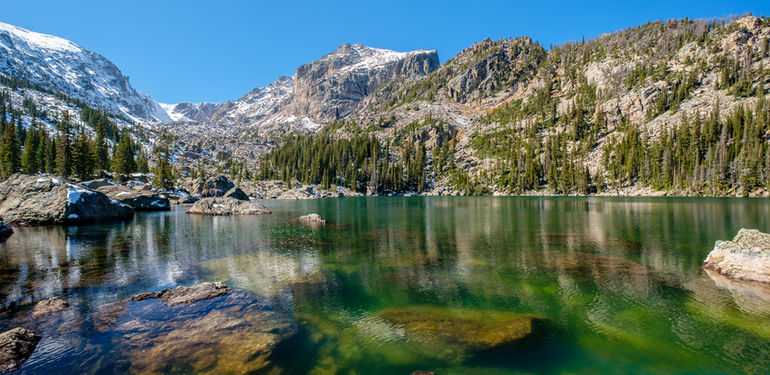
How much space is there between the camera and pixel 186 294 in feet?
49.4

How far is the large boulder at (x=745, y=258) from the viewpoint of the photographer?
1709cm

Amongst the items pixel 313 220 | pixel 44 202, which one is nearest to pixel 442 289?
pixel 313 220

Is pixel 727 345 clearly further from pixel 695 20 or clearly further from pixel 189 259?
pixel 695 20

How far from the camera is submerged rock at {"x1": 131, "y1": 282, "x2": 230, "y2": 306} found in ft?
47.5

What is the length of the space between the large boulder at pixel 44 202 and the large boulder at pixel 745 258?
2586 inches

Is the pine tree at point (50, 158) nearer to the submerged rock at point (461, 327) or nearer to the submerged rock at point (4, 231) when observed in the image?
the submerged rock at point (4, 231)

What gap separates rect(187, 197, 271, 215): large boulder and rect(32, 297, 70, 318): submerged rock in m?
47.0

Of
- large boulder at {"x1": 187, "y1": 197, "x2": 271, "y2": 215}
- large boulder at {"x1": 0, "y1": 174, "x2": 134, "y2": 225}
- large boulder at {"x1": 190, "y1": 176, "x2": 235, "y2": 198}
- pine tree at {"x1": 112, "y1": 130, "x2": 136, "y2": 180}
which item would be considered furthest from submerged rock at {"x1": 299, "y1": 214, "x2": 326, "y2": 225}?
pine tree at {"x1": 112, "y1": 130, "x2": 136, "y2": 180}

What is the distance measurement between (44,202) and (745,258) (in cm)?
6938

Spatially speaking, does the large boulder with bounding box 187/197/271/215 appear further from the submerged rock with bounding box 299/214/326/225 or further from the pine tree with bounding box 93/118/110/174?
the pine tree with bounding box 93/118/110/174

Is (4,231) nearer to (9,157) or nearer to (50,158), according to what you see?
(9,157)

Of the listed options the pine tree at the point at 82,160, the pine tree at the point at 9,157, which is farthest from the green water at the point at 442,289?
the pine tree at the point at 9,157

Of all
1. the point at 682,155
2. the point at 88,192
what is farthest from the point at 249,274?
the point at 682,155

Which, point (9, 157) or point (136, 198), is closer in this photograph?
point (136, 198)
